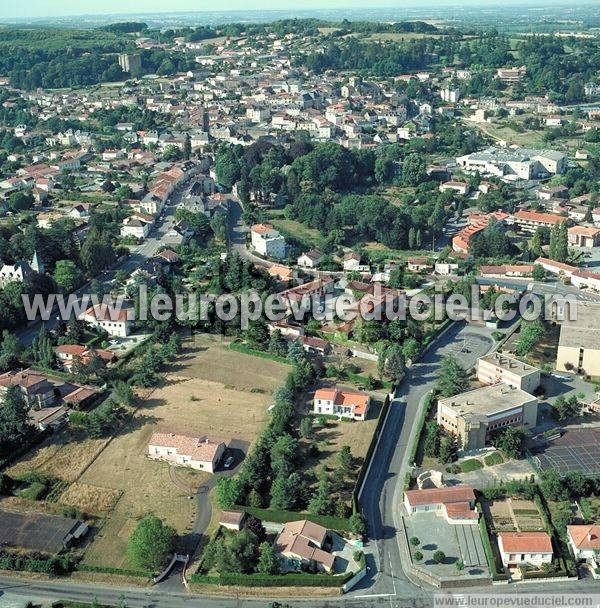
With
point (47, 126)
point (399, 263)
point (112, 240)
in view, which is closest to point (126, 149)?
point (47, 126)

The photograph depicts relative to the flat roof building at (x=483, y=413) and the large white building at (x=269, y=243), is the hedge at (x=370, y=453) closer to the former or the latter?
the flat roof building at (x=483, y=413)

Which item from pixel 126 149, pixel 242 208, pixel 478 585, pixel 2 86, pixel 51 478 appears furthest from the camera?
pixel 2 86

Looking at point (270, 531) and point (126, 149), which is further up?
point (126, 149)

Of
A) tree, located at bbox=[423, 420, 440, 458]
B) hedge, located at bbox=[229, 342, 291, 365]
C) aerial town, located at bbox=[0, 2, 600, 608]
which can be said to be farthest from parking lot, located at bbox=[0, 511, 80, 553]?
hedge, located at bbox=[229, 342, 291, 365]

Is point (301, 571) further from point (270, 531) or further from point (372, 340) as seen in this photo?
point (372, 340)

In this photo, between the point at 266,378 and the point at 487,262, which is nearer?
the point at 266,378

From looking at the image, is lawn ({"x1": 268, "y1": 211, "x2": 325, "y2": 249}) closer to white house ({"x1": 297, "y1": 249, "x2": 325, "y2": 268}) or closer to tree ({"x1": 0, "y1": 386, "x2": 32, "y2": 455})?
white house ({"x1": 297, "y1": 249, "x2": 325, "y2": 268})

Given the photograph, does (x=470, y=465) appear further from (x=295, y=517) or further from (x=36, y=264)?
(x=36, y=264)
